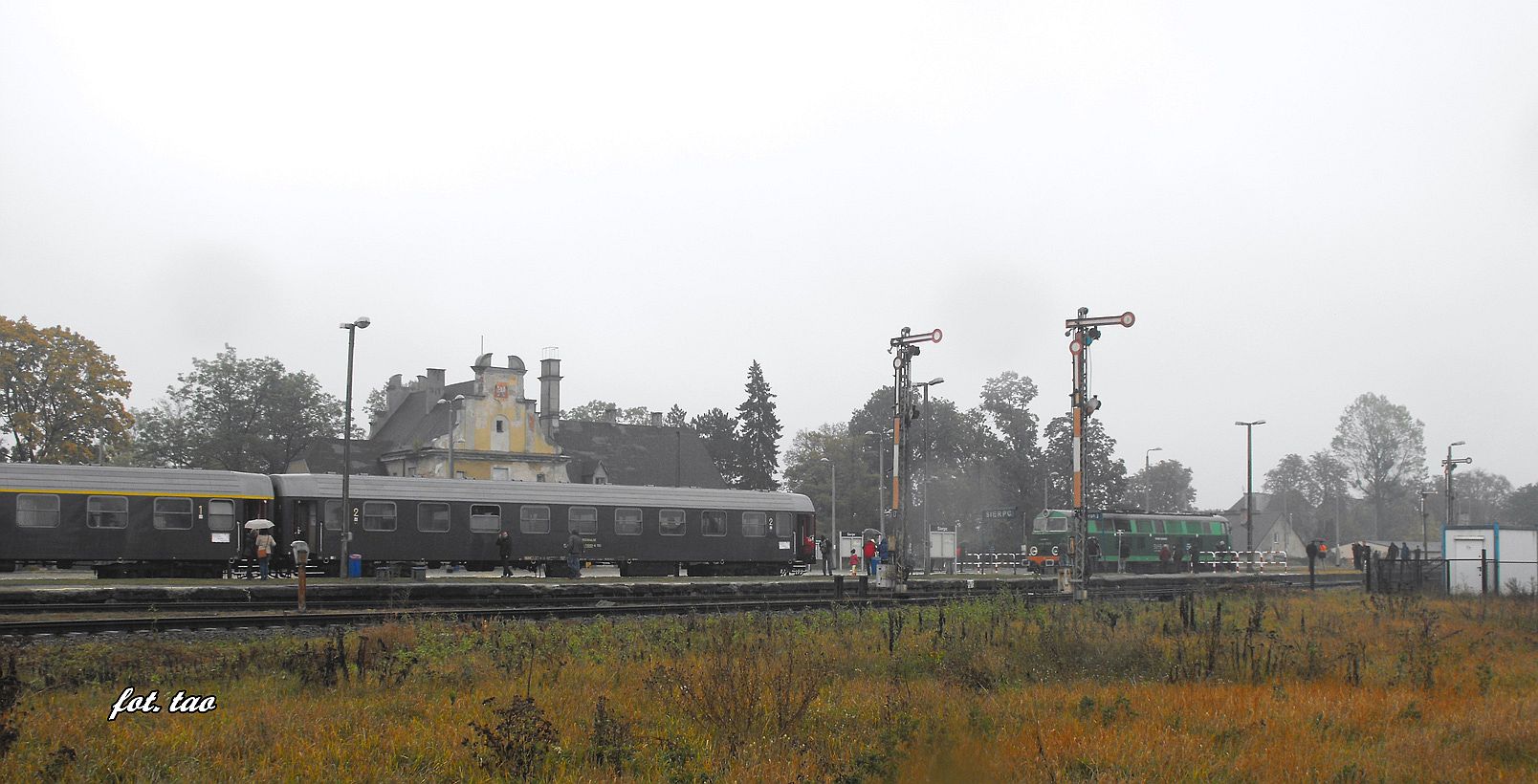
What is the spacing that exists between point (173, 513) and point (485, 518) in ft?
27.5

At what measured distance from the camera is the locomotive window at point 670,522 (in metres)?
39.9

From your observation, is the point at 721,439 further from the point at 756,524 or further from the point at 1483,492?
the point at 1483,492

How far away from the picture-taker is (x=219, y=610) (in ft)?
68.7

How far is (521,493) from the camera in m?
37.6

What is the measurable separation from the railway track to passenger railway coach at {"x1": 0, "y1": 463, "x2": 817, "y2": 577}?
10.6 meters

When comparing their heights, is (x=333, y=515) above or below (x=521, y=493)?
below

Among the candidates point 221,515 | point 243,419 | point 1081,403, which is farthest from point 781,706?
point 243,419

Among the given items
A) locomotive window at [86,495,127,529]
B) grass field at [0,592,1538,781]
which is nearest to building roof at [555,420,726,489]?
locomotive window at [86,495,127,529]

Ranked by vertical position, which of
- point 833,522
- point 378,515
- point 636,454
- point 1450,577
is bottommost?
point 1450,577

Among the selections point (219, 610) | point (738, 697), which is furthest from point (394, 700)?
point (219, 610)

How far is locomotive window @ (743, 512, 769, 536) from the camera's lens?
41562 millimetres

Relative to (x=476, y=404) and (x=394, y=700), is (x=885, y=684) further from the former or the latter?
(x=476, y=404)

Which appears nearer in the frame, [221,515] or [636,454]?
[221,515]

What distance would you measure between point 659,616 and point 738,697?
32.3 ft
